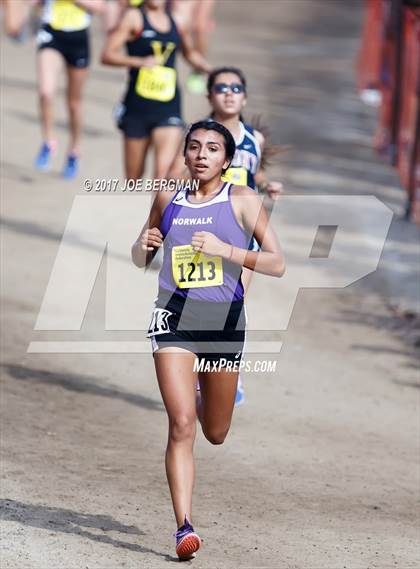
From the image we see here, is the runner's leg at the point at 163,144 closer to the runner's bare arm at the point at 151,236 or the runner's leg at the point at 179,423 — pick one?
the runner's bare arm at the point at 151,236

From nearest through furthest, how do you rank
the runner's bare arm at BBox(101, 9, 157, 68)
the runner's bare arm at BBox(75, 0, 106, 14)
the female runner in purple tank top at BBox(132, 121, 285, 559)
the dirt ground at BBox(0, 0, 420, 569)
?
the female runner in purple tank top at BBox(132, 121, 285, 559), the dirt ground at BBox(0, 0, 420, 569), the runner's bare arm at BBox(101, 9, 157, 68), the runner's bare arm at BBox(75, 0, 106, 14)

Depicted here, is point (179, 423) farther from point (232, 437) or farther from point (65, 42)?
point (65, 42)

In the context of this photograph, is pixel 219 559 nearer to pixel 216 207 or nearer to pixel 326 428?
pixel 216 207

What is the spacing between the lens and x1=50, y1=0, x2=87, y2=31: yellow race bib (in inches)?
563

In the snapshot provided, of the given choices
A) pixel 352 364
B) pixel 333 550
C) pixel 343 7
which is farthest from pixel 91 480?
pixel 343 7

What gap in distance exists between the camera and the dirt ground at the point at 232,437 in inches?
266

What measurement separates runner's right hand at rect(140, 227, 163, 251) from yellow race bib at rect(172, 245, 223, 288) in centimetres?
9

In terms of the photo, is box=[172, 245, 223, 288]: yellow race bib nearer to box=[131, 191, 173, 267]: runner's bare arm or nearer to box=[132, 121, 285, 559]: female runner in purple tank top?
box=[132, 121, 285, 559]: female runner in purple tank top

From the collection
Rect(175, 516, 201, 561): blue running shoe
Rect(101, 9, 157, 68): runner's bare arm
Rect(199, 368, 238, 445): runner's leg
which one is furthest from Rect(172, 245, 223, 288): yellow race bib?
Rect(101, 9, 157, 68): runner's bare arm

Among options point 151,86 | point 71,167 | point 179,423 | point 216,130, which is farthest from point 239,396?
point 71,167

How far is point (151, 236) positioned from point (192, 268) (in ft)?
0.79

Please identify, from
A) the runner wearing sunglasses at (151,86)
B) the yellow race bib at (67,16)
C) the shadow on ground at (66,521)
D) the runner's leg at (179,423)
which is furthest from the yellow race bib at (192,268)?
the yellow race bib at (67,16)

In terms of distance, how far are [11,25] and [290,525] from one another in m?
8.79

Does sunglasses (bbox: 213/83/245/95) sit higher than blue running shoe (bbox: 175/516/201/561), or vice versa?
sunglasses (bbox: 213/83/245/95)
